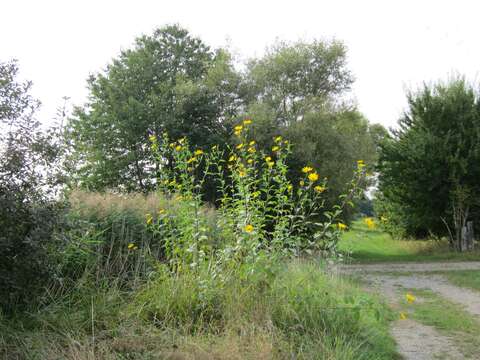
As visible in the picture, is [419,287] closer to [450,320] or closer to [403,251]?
[450,320]

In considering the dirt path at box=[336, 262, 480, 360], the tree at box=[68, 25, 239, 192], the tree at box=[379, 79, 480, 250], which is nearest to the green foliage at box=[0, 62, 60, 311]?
the dirt path at box=[336, 262, 480, 360]

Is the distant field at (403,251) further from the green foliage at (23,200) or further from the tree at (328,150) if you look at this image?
the green foliage at (23,200)

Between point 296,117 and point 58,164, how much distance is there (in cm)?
1792

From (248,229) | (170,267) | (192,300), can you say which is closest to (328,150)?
(170,267)

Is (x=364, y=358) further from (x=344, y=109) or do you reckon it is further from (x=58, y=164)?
(x=344, y=109)

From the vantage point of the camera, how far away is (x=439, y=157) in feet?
59.4

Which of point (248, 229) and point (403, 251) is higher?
point (248, 229)

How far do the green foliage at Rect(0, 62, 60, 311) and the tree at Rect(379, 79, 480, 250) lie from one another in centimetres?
1612

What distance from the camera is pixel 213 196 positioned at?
856 inches

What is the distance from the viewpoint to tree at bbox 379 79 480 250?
708 inches

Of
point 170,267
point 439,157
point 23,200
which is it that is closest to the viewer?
point 23,200

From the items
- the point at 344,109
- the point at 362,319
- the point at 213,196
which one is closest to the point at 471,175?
the point at 344,109

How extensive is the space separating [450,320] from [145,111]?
1852cm

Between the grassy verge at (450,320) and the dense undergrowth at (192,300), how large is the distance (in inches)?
33.8
